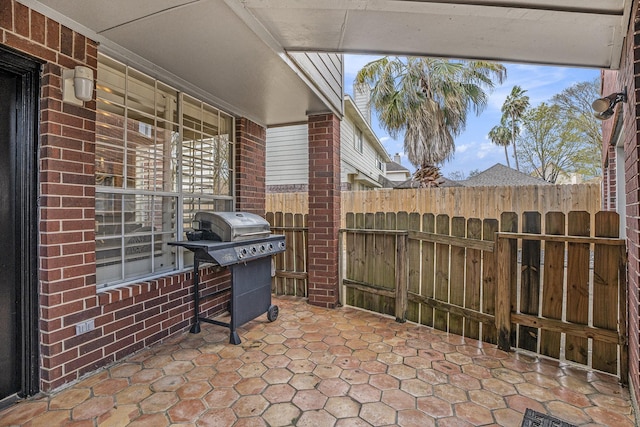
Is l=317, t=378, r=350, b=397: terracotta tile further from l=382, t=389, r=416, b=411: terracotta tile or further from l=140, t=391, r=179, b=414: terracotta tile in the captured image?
l=140, t=391, r=179, b=414: terracotta tile

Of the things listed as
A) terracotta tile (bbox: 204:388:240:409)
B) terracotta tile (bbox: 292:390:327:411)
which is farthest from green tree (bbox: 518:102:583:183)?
terracotta tile (bbox: 204:388:240:409)

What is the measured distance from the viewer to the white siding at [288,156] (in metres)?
8.84

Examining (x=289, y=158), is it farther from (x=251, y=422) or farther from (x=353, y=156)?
(x=251, y=422)

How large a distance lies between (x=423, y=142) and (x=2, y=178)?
9.37m

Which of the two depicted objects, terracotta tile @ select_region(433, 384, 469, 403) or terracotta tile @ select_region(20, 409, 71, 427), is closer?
terracotta tile @ select_region(20, 409, 71, 427)

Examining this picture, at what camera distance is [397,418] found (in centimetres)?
187

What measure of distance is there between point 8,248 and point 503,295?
385 centimetres

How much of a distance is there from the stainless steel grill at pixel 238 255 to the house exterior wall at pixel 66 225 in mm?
657

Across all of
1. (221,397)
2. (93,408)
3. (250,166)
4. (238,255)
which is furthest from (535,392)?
(250,166)

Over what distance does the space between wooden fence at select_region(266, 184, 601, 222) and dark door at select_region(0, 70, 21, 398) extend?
3677 millimetres

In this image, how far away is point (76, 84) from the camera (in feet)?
7.04

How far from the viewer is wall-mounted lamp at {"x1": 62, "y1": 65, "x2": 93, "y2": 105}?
2133mm

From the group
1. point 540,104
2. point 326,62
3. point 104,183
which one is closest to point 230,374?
point 104,183

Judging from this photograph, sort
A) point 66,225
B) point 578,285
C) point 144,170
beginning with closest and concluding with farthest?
point 66,225 < point 578,285 < point 144,170
